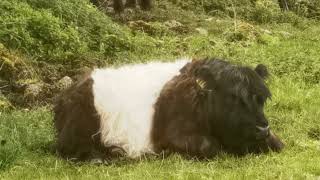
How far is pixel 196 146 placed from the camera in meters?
6.83

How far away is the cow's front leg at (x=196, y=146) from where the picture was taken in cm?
681

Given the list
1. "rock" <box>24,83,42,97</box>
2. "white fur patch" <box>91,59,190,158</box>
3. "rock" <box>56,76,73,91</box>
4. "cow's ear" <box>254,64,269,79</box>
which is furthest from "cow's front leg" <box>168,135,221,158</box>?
"rock" <box>56,76,73,91</box>

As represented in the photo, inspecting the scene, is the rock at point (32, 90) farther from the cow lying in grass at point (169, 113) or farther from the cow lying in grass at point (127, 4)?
the cow lying in grass at point (127, 4)

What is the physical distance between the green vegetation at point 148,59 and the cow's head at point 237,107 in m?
0.17

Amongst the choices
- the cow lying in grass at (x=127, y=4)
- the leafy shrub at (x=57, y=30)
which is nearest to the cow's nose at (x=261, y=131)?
the leafy shrub at (x=57, y=30)

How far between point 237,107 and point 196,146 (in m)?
0.57

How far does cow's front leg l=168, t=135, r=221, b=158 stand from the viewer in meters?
6.81

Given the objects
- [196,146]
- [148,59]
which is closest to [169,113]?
[196,146]

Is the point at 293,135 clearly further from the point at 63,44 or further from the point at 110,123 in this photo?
the point at 63,44

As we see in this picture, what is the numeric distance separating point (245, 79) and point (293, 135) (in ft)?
4.31

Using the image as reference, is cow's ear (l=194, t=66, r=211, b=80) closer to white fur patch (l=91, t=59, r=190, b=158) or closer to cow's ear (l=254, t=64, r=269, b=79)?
white fur patch (l=91, t=59, r=190, b=158)

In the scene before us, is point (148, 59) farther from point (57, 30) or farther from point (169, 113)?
point (169, 113)

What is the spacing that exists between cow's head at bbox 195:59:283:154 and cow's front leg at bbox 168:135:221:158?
0.11m

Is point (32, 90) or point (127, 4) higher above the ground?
point (32, 90)
